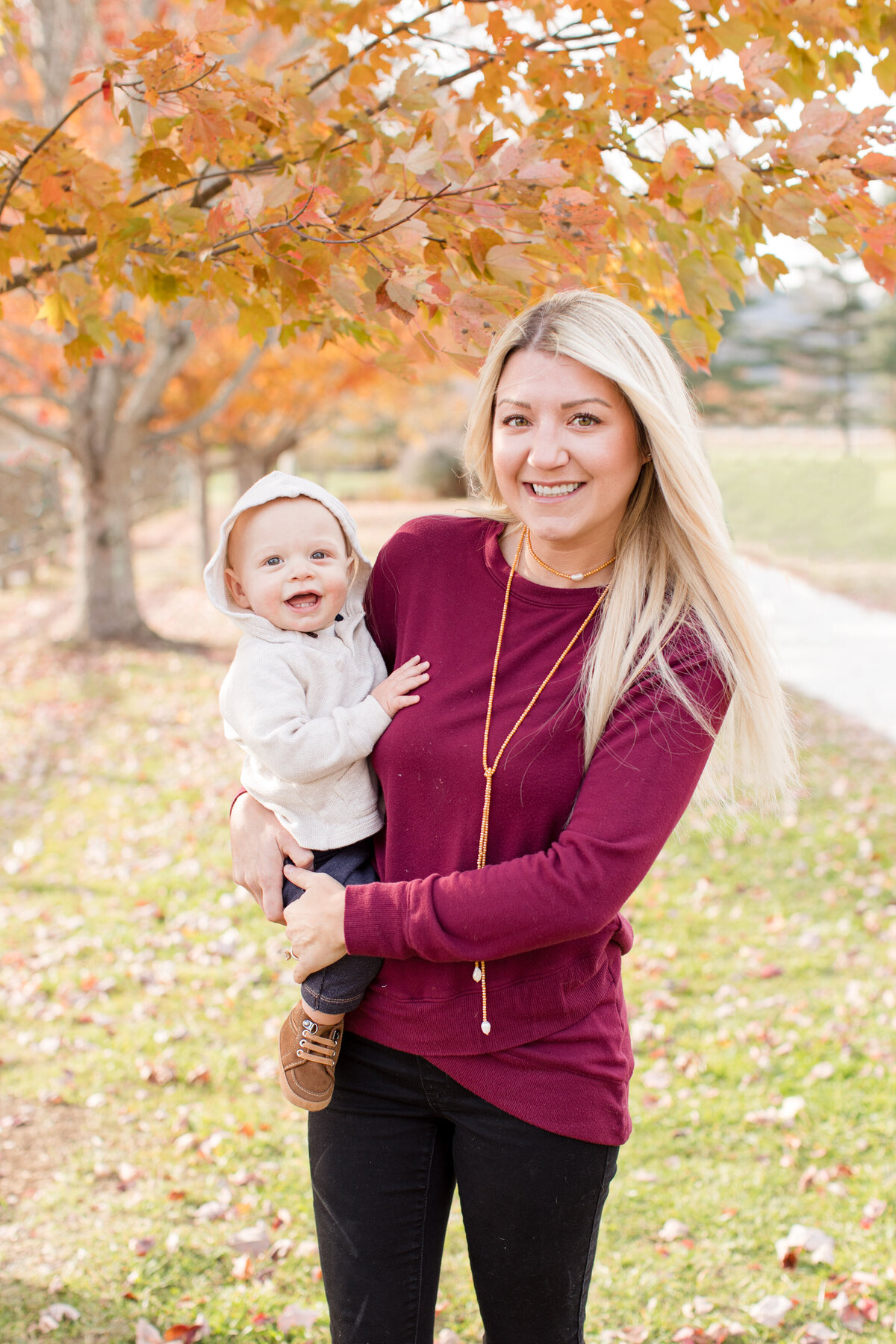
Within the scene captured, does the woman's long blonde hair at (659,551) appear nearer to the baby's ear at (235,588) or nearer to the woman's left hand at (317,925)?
the woman's left hand at (317,925)

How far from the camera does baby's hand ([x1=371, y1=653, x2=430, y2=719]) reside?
217 centimetres

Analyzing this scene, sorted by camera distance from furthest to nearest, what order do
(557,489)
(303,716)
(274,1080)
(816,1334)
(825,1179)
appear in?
(274,1080) → (825,1179) → (816,1334) → (303,716) → (557,489)

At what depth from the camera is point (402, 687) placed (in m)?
2.18

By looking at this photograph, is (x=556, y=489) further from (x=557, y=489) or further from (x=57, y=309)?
(x=57, y=309)

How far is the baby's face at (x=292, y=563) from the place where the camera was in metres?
2.26

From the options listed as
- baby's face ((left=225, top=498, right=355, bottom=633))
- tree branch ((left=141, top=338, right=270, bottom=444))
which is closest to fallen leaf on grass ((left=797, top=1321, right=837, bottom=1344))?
baby's face ((left=225, top=498, right=355, bottom=633))

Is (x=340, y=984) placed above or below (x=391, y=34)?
below

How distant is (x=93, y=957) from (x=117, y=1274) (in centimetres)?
250

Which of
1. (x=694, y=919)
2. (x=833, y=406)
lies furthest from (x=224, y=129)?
(x=833, y=406)

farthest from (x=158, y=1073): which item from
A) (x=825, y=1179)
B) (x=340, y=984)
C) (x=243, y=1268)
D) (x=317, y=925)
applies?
(x=317, y=925)

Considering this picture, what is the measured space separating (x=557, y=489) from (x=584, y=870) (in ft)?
2.41

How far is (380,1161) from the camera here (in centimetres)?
212

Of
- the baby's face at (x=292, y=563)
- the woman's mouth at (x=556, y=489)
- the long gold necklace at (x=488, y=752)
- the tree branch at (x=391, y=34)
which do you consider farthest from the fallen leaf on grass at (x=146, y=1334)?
the tree branch at (x=391, y=34)

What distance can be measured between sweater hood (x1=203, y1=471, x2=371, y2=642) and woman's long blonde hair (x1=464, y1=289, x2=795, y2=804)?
17.5 inches
